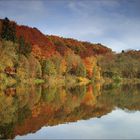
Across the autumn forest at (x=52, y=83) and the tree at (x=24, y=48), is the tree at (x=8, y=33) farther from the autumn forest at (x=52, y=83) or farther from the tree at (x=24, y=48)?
the tree at (x=24, y=48)

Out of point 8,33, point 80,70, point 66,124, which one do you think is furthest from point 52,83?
point 66,124

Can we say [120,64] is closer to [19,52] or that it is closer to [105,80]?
[105,80]

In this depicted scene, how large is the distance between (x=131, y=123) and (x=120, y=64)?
82028 millimetres

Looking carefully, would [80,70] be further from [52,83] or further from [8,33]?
[8,33]

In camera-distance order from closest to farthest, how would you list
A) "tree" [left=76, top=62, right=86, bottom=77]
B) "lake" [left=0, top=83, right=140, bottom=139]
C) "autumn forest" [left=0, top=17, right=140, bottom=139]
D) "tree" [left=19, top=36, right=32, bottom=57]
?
"lake" [left=0, top=83, right=140, bottom=139], "autumn forest" [left=0, top=17, right=140, bottom=139], "tree" [left=19, top=36, right=32, bottom=57], "tree" [left=76, top=62, right=86, bottom=77]

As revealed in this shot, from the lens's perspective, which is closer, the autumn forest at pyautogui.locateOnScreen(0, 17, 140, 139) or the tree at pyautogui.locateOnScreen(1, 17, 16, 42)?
the autumn forest at pyautogui.locateOnScreen(0, 17, 140, 139)

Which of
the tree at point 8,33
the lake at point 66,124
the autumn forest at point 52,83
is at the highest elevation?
the tree at point 8,33

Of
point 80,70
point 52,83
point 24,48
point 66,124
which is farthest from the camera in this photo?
point 80,70

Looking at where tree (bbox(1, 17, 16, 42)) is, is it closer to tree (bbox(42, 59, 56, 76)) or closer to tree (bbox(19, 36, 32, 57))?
tree (bbox(19, 36, 32, 57))

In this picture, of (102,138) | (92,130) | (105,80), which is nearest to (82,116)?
(92,130)

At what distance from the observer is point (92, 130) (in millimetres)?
15688

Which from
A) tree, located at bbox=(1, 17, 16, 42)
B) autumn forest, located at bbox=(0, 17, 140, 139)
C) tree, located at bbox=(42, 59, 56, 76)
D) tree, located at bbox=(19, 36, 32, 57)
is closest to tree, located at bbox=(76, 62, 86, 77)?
autumn forest, located at bbox=(0, 17, 140, 139)

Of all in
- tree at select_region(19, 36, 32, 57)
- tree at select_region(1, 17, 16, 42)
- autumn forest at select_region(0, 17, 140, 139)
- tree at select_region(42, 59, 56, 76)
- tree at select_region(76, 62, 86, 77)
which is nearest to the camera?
autumn forest at select_region(0, 17, 140, 139)

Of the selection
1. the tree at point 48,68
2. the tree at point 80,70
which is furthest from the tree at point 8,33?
the tree at point 80,70
